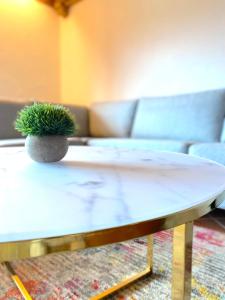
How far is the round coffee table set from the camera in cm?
30

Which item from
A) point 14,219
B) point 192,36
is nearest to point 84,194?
point 14,219

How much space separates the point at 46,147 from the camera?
28.3 inches

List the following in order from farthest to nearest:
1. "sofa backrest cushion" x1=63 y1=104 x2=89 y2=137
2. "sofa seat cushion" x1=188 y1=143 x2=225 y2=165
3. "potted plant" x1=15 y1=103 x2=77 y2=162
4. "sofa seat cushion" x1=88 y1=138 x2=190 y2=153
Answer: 1. "sofa backrest cushion" x1=63 y1=104 x2=89 y2=137
2. "sofa seat cushion" x1=88 y1=138 x2=190 y2=153
3. "sofa seat cushion" x1=188 y1=143 x2=225 y2=165
4. "potted plant" x1=15 y1=103 x2=77 y2=162

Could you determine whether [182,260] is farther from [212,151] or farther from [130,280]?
[212,151]

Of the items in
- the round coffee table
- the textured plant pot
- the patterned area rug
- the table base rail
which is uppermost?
the textured plant pot

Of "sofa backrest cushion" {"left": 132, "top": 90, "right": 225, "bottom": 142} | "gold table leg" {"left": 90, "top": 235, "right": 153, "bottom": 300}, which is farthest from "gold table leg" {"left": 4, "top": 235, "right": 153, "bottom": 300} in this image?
"sofa backrest cushion" {"left": 132, "top": 90, "right": 225, "bottom": 142}

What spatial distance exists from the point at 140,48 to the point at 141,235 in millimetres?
2571

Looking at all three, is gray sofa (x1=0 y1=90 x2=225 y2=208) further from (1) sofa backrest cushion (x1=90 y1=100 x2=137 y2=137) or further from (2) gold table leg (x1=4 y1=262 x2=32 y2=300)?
(2) gold table leg (x1=4 y1=262 x2=32 y2=300)

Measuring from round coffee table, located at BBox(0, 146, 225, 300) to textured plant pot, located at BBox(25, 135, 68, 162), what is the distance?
53 mm

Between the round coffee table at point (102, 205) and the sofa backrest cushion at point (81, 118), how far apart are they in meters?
2.01

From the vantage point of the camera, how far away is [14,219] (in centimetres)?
32

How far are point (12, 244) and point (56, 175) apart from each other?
30 cm

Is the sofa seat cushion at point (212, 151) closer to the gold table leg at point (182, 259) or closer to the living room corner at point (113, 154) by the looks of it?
the living room corner at point (113, 154)

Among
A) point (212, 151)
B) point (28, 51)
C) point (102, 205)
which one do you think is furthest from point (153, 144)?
point (28, 51)
